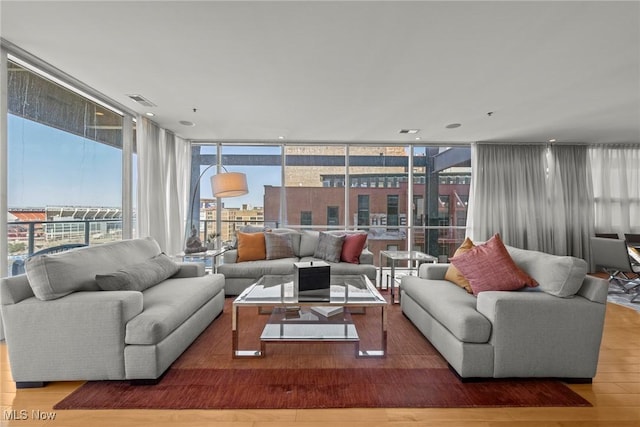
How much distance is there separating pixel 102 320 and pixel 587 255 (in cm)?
719

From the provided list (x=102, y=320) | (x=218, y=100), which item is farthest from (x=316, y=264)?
(x=218, y=100)

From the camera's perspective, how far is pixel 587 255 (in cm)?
A: 548

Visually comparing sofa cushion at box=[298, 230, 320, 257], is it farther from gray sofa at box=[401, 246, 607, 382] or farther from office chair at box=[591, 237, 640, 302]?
office chair at box=[591, 237, 640, 302]

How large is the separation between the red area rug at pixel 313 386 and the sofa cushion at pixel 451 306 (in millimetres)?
319

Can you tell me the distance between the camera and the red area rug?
178cm

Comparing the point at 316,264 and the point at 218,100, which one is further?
the point at 218,100

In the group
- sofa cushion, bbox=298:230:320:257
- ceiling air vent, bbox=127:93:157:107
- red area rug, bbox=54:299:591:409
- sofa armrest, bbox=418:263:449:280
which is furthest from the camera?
sofa cushion, bbox=298:230:320:257

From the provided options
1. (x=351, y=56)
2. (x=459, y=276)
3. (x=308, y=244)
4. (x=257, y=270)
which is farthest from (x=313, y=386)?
(x=308, y=244)

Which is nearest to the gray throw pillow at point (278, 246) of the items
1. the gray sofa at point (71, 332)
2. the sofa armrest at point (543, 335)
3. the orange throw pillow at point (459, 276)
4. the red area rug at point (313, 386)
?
the red area rug at point (313, 386)

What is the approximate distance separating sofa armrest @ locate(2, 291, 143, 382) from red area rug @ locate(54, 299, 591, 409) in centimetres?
16

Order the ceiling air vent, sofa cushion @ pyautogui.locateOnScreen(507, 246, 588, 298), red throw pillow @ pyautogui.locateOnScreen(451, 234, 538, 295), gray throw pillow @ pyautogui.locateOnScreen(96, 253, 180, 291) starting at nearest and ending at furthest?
1. sofa cushion @ pyautogui.locateOnScreen(507, 246, 588, 298)
2. gray throw pillow @ pyautogui.locateOnScreen(96, 253, 180, 291)
3. red throw pillow @ pyautogui.locateOnScreen(451, 234, 538, 295)
4. the ceiling air vent

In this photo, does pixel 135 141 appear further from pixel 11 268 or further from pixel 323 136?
pixel 323 136

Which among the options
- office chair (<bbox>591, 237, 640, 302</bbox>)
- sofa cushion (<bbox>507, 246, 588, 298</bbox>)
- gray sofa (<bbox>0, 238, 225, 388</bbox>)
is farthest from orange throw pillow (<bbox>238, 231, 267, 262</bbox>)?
office chair (<bbox>591, 237, 640, 302</bbox>)

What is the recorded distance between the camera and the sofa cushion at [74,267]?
190cm
